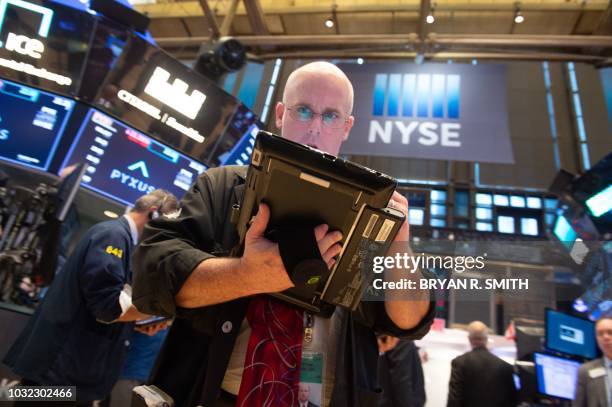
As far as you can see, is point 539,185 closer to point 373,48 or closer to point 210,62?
point 373,48

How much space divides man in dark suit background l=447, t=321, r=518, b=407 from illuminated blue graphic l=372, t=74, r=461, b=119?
246 cm

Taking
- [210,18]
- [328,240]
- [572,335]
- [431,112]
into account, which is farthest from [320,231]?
[210,18]

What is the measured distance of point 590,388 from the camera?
136 inches

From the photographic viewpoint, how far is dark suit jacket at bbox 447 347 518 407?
420cm

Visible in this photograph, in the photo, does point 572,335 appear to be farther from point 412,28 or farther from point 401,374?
point 412,28

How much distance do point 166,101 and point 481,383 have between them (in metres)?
4.20

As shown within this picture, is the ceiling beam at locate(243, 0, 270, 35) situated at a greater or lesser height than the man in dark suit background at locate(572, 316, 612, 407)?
greater

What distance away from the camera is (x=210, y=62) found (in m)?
4.76

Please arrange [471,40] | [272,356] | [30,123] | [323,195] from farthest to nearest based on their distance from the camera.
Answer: [471,40]
[30,123]
[272,356]
[323,195]

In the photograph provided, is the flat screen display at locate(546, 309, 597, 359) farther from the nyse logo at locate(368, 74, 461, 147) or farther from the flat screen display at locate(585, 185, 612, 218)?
the nyse logo at locate(368, 74, 461, 147)

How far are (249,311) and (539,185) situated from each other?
9.80m

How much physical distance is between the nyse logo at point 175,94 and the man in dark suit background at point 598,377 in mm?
4045

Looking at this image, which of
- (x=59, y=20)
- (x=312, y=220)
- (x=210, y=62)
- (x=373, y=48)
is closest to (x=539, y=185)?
(x=373, y=48)

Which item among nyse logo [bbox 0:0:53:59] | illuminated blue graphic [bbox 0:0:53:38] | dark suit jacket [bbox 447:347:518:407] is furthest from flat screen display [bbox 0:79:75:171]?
dark suit jacket [bbox 447:347:518:407]
